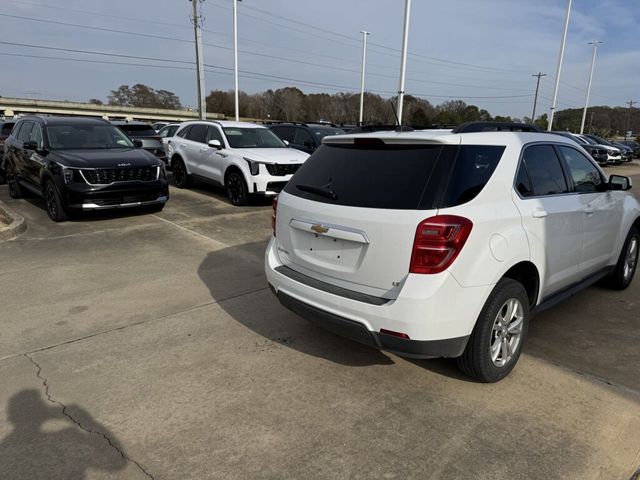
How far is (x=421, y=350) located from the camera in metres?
2.78

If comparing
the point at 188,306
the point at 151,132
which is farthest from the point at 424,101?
the point at 188,306

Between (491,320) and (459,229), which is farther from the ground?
(459,229)

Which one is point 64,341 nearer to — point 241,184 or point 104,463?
point 104,463

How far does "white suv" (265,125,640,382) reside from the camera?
2.72 m

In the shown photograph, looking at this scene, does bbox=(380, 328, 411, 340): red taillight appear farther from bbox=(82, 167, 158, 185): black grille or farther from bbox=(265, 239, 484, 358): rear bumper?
bbox=(82, 167, 158, 185): black grille

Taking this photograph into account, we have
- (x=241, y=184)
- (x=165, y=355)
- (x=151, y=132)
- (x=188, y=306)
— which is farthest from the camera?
(x=151, y=132)

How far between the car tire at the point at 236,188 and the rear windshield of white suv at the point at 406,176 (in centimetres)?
635

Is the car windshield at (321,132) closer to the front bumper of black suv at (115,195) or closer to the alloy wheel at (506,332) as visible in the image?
the front bumper of black suv at (115,195)

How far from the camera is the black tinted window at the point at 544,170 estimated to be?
11.3 feet

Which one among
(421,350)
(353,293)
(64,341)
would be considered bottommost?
(64,341)

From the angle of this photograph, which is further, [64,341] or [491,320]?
[64,341]

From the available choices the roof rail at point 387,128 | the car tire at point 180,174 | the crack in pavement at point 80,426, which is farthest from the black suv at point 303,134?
the crack in pavement at point 80,426

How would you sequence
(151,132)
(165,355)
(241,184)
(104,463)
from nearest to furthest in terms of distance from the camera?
(104,463), (165,355), (241,184), (151,132)

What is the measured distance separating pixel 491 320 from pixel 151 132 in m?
14.6
